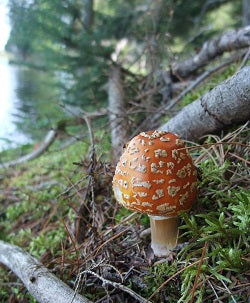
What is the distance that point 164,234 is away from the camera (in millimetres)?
1702

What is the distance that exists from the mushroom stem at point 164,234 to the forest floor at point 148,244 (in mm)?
48

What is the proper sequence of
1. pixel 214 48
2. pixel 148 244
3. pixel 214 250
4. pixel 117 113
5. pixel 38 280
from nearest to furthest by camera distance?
pixel 214 250 < pixel 38 280 < pixel 148 244 < pixel 117 113 < pixel 214 48

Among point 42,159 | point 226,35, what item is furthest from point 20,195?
point 226,35

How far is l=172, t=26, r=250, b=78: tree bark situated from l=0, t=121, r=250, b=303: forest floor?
1.69m

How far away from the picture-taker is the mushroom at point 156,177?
1.47 m

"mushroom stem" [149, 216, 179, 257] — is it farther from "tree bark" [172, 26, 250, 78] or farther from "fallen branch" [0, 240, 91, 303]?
"tree bark" [172, 26, 250, 78]

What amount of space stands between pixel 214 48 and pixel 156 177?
2.72m

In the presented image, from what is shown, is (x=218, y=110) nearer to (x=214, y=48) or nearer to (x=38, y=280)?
(x=38, y=280)

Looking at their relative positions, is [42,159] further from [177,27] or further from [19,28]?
[177,27]

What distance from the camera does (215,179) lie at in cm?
181

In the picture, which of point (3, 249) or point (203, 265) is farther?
point (3, 249)

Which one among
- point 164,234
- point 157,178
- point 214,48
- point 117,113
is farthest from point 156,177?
point 214,48

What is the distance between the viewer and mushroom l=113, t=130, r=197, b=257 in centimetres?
147

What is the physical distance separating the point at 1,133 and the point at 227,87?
4.29 m
